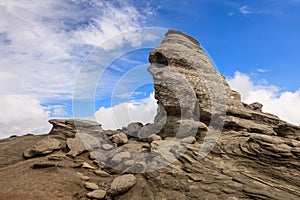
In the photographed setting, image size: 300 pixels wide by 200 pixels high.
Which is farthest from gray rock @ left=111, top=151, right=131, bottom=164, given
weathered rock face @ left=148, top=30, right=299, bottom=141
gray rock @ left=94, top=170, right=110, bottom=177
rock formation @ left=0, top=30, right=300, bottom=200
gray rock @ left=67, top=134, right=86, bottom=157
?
weathered rock face @ left=148, top=30, right=299, bottom=141

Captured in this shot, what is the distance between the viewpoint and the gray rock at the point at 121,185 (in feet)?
55.4

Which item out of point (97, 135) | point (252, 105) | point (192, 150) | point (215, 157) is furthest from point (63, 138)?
point (252, 105)

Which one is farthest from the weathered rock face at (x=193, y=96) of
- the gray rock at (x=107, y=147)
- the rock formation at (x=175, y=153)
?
the gray rock at (x=107, y=147)

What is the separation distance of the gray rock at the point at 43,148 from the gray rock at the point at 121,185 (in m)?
9.01

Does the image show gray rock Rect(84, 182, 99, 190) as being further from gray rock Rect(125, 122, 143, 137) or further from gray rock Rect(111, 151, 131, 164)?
gray rock Rect(125, 122, 143, 137)

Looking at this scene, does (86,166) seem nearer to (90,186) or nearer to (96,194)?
(90,186)

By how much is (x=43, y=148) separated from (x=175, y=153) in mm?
13487

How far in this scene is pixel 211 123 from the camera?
2453cm

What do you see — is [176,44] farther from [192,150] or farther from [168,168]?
[168,168]

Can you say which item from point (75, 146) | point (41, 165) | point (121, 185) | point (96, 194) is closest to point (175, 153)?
point (121, 185)

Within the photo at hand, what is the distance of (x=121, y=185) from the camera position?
17062 millimetres

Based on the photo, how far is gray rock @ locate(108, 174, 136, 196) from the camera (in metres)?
16.9

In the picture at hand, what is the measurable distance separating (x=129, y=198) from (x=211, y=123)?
12.3 meters

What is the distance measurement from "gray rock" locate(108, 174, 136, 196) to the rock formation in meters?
0.07
